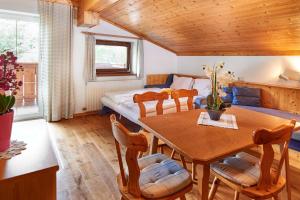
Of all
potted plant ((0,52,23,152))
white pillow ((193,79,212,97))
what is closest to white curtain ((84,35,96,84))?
white pillow ((193,79,212,97))

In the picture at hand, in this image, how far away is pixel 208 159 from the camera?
1.11 metres

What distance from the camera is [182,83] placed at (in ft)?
16.8

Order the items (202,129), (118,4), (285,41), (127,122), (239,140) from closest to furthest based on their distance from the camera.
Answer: (239,140) → (202,129) → (285,41) → (118,4) → (127,122)

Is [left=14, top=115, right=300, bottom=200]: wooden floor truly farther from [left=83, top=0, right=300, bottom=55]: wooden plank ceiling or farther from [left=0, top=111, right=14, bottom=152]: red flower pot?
[left=83, top=0, right=300, bottom=55]: wooden plank ceiling

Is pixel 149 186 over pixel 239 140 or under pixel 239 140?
under

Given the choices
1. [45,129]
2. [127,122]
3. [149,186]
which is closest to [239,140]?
[149,186]

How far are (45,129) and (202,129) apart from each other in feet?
3.61

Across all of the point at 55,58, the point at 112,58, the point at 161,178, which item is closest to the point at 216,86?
the point at 161,178

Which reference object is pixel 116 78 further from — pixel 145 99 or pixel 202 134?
pixel 202 134

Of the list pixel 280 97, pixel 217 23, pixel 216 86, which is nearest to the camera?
pixel 216 86

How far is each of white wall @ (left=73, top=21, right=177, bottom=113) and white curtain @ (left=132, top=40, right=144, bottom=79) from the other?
0.58 feet

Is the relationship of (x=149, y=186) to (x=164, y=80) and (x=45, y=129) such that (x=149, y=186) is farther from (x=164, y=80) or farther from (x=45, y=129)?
(x=164, y=80)

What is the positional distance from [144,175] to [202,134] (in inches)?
18.6

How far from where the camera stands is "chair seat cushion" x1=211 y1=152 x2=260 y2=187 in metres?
1.35
